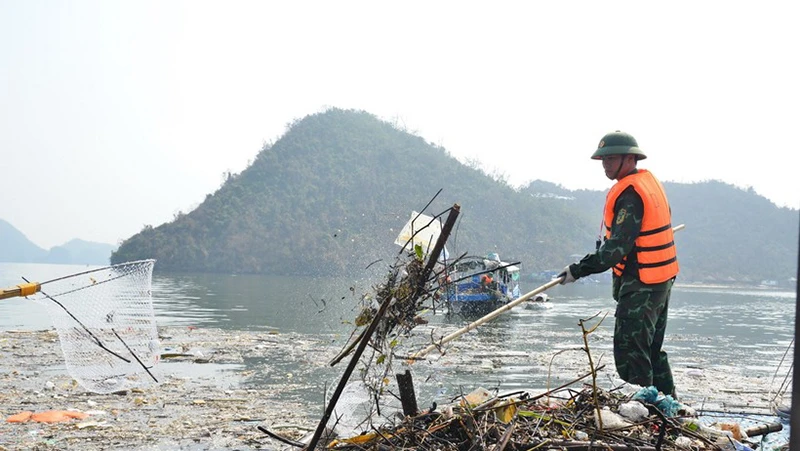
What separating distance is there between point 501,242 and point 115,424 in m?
89.5

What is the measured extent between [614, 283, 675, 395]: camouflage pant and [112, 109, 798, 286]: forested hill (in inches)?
2770

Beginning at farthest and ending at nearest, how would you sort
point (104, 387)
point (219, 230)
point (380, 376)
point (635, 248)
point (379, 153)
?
point (379, 153) < point (219, 230) < point (104, 387) < point (635, 248) < point (380, 376)

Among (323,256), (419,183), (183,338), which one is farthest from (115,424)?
(419,183)

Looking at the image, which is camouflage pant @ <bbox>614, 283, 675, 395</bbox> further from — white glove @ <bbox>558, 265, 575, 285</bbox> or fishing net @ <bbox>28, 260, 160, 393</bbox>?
fishing net @ <bbox>28, 260, 160, 393</bbox>

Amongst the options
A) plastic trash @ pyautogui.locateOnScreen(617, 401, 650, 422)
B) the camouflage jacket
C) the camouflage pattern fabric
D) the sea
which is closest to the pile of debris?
plastic trash @ pyautogui.locateOnScreen(617, 401, 650, 422)

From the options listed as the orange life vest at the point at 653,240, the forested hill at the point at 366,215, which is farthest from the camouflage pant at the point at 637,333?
the forested hill at the point at 366,215

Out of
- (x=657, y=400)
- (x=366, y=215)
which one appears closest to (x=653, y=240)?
(x=657, y=400)

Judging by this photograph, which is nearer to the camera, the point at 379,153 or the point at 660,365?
the point at 660,365

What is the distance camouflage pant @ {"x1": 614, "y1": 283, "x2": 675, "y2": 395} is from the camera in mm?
4359

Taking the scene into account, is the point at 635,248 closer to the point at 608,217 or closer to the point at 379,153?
the point at 608,217

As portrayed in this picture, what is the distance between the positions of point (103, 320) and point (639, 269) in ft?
15.5

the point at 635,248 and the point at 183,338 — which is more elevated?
the point at 635,248

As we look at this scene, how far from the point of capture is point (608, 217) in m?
4.80

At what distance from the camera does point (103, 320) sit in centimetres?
621
